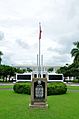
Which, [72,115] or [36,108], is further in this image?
[36,108]

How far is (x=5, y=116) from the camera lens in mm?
12547

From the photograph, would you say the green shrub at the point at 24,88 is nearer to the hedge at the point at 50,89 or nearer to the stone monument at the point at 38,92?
the hedge at the point at 50,89

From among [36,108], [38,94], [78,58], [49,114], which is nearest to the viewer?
[49,114]

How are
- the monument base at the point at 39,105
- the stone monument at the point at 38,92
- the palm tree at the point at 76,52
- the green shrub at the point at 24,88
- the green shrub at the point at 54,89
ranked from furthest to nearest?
the palm tree at the point at 76,52 < the green shrub at the point at 24,88 < the green shrub at the point at 54,89 < the stone monument at the point at 38,92 < the monument base at the point at 39,105

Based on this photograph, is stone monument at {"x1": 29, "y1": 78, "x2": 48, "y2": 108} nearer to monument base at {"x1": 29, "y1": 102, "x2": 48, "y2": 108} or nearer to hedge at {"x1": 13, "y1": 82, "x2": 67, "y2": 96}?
monument base at {"x1": 29, "y1": 102, "x2": 48, "y2": 108}

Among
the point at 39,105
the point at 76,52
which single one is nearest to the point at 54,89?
the point at 39,105

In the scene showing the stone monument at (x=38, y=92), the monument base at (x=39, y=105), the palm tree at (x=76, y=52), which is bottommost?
the monument base at (x=39, y=105)

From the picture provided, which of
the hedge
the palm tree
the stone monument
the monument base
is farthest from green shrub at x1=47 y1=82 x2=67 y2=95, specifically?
the palm tree

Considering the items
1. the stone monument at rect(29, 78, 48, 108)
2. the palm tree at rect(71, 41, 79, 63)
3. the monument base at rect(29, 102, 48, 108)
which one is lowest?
the monument base at rect(29, 102, 48, 108)

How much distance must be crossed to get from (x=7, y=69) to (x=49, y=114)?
6339 cm

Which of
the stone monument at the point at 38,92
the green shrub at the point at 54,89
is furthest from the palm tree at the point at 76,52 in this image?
the stone monument at the point at 38,92

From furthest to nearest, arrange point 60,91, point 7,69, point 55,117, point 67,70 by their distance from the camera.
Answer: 1. point 67,70
2. point 7,69
3. point 60,91
4. point 55,117

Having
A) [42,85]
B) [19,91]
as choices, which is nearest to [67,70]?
[19,91]

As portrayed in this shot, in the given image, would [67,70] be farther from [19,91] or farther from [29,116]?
[29,116]
